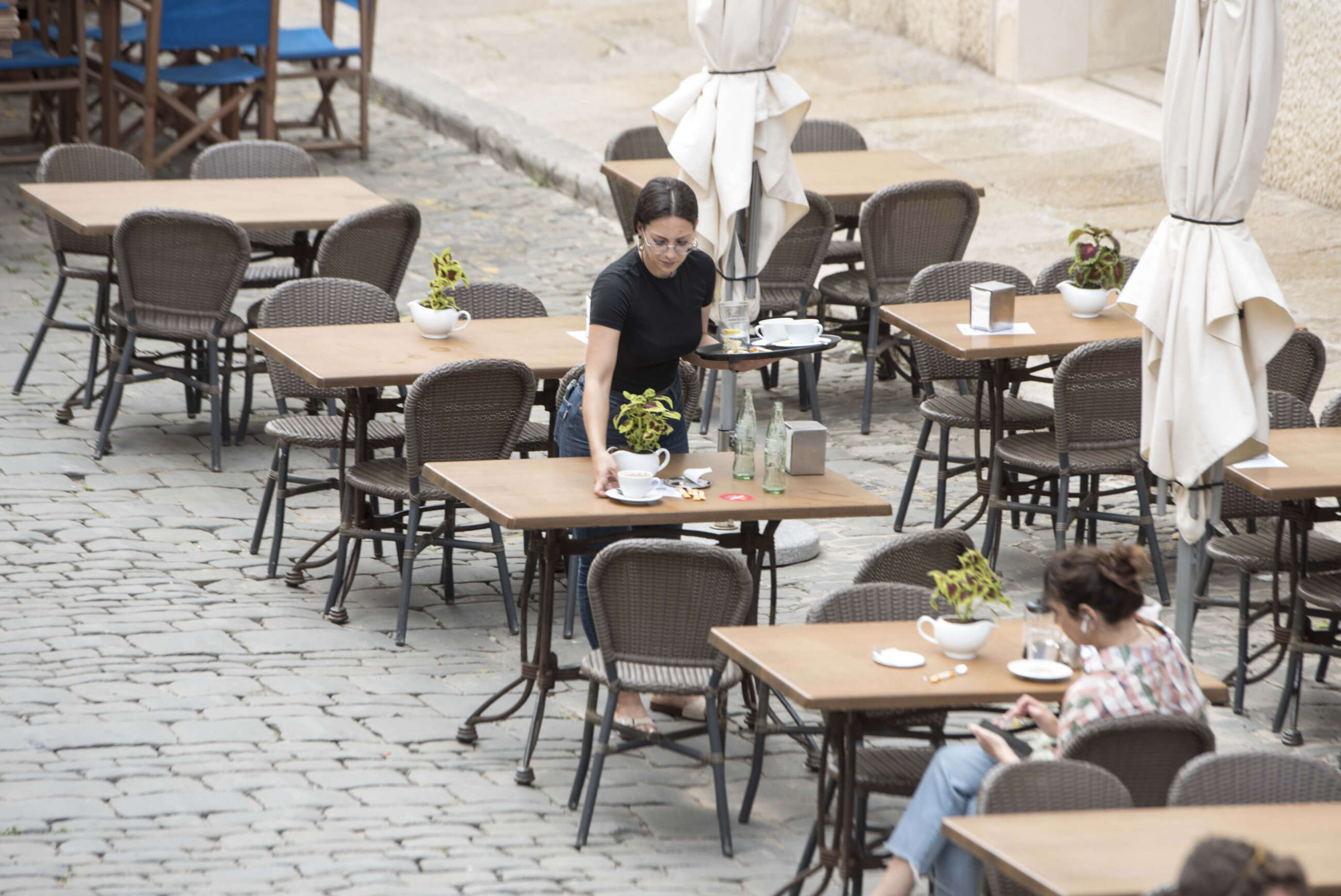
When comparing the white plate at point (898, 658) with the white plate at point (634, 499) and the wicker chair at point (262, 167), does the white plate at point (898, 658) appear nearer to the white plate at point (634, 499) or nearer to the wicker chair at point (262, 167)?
the white plate at point (634, 499)

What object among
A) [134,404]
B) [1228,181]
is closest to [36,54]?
[134,404]

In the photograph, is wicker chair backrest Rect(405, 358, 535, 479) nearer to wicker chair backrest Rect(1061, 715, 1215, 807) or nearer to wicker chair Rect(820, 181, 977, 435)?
wicker chair Rect(820, 181, 977, 435)

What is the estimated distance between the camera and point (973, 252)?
12664 millimetres

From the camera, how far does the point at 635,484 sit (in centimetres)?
620

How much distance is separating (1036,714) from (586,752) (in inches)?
63.4

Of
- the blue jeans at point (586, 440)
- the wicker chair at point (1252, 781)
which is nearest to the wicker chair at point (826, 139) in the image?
the blue jeans at point (586, 440)

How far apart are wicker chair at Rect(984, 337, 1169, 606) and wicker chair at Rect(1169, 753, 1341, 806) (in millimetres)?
3144

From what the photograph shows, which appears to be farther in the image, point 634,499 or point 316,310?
point 316,310

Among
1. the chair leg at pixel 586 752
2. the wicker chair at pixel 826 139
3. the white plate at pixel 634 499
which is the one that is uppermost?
the wicker chair at pixel 826 139

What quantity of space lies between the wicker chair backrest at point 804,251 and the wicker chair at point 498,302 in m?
1.55

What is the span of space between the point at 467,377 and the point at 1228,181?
2.83 metres

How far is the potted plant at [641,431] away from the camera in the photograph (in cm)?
634

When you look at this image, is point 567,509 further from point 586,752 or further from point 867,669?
point 867,669

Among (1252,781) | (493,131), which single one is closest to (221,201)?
(493,131)
